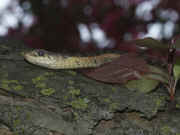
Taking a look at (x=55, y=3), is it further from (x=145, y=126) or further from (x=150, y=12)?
(x=145, y=126)

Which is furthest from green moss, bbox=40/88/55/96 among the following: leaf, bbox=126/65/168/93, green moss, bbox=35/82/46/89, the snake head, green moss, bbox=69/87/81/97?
leaf, bbox=126/65/168/93


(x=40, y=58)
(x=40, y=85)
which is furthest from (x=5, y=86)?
(x=40, y=58)

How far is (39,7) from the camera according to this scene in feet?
15.2

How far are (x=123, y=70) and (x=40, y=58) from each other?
956 millimetres

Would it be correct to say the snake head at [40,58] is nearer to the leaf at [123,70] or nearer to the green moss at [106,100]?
the leaf at [123,70]

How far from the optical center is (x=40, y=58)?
2.57m

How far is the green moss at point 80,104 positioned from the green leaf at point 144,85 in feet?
1.60

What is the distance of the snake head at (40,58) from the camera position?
8.07ft

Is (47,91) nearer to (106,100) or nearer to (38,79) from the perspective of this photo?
(38,79)

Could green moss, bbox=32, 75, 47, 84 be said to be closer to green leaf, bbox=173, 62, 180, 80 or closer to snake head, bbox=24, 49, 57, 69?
snake head, bbox=24, 49, 57, 69

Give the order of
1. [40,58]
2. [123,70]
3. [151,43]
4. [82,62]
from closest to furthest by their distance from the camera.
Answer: [151,43] → [123,70] → [40,58] → [82,62]

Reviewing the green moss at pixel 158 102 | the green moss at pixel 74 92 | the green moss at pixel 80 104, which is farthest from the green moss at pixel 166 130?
the green moss at pixel 74 92

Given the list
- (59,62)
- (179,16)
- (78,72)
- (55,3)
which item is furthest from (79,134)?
(179,16)

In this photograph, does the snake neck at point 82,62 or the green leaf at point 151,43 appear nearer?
the green leaf at point 151,43
